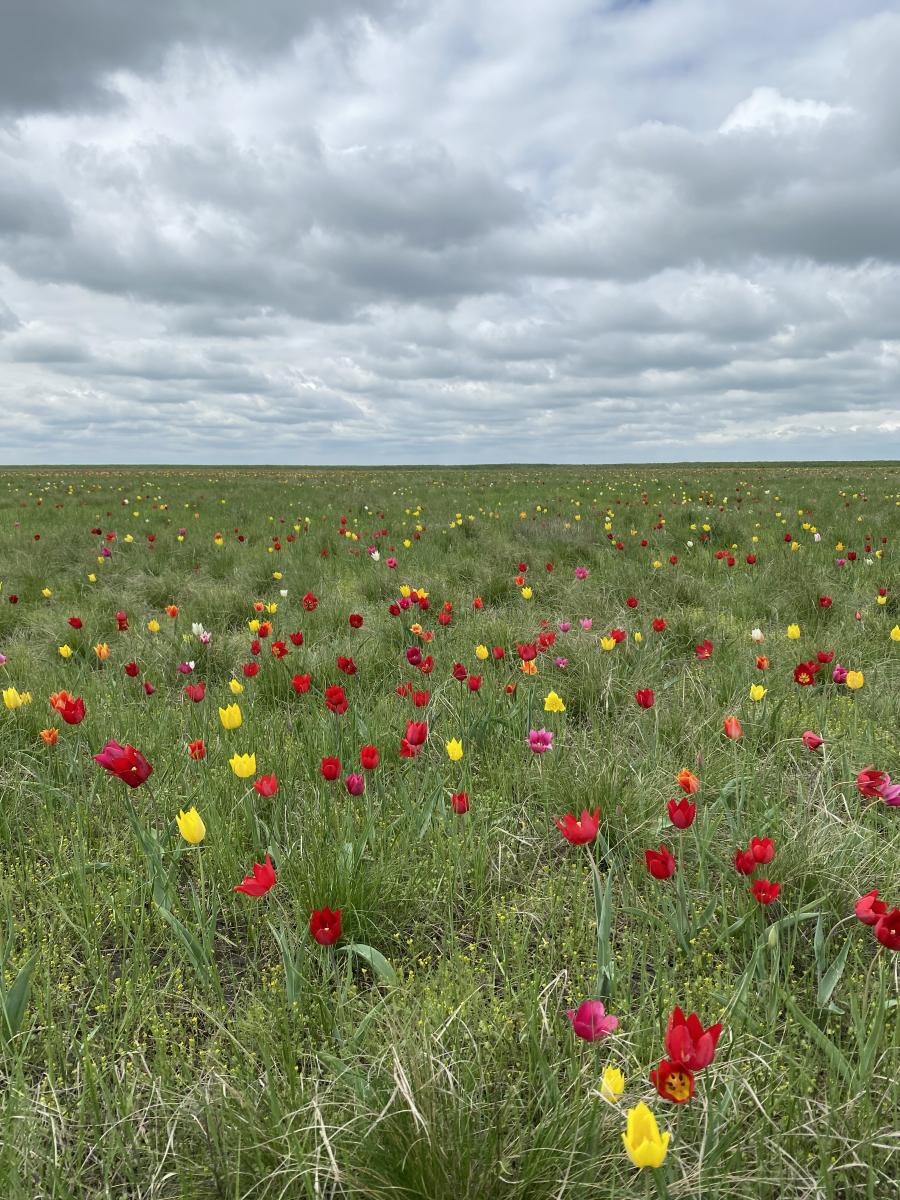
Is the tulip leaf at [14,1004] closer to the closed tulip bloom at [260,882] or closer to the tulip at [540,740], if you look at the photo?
the closed tulip bloom at [260,882]

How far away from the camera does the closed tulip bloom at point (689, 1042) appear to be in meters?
1.13

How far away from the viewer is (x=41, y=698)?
3.76m

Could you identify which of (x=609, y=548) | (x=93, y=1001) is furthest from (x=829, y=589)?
(x=93, y=1001)

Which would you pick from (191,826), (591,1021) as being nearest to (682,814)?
(591,1021)

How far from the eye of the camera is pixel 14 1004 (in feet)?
5.37

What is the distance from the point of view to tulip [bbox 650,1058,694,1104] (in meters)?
1.11

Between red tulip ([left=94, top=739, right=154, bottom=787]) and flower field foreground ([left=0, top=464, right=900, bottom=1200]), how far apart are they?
0.01 metres

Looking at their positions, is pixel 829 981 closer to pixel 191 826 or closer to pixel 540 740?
pixel 540 740

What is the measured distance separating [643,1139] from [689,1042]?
0.21 meters

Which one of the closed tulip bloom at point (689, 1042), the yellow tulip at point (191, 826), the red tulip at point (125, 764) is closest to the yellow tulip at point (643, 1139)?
the closed tulip bloom at point (689, 1042)

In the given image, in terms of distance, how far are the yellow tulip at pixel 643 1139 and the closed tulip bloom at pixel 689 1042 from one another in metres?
0.14

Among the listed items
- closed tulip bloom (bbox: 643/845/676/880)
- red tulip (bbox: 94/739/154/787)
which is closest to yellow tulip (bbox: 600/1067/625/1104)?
closed tulip bloom (bbox: 643/845/676/880)

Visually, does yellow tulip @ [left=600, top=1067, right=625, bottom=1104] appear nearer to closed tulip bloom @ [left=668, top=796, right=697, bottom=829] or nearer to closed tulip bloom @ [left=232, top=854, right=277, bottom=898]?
closed tulip bloom @ [left=668, top=796, right=697, bottom=829]

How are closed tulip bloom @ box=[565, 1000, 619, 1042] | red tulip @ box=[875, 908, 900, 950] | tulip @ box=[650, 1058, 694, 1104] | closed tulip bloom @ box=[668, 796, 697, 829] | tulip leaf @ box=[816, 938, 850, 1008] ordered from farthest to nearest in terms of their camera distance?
closed tulip bloom @ box=[668, 796, 697, 829]
tulip leaf @ box=[816, 938, 850, 1008]
red tulip @ box=[875, 908, 900, 950]
closed tulip bloom @ box=[565, 1000, 619, 1042]
tulip @ box=[650, 1058, 694, 1104]
